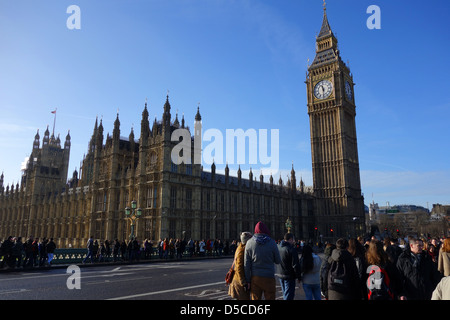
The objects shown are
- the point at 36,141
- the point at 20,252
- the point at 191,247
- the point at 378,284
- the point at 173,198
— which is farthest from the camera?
the point at 36,141

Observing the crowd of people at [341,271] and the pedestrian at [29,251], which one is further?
the pedestrian at [29,251]

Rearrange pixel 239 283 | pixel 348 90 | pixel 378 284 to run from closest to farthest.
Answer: pixel 378 284 → pixel 239 283 → pixel 348 90

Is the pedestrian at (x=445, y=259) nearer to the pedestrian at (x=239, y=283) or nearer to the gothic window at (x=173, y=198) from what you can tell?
the pedestrian at (x=239, y=283)

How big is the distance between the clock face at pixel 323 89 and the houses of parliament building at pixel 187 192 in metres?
0.23

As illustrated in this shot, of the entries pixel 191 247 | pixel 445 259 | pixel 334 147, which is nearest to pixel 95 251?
pixel 191 247

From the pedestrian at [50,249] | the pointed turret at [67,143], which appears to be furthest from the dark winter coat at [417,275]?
the pointed turret at [67,143]

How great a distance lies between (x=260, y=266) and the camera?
A: 618 centimetres

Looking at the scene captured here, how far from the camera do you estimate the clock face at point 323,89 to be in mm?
71500

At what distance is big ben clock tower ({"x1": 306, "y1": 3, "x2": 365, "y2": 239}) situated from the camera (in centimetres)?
6581

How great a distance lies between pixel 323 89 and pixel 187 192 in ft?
153

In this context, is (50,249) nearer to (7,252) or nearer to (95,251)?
(7,252)

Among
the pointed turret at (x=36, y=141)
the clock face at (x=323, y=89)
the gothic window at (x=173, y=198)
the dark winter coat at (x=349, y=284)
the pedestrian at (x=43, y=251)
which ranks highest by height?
the clock face at (x=323, y=89)
